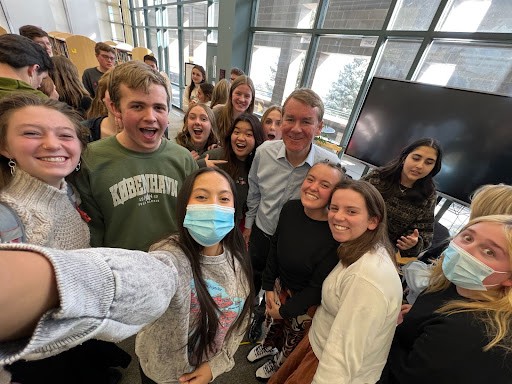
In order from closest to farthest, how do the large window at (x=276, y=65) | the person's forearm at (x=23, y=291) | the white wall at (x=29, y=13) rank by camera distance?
the person's forearm at (x=23, y=291), the large window at (x=276, y=65), the white wall at (x=29, y=13)

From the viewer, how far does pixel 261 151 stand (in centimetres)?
183

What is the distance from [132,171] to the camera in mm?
1199

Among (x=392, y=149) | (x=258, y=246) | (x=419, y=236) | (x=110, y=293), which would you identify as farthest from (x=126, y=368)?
(x=392, y=149)

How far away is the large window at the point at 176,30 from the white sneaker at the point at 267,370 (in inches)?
305

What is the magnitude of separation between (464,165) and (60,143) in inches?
129

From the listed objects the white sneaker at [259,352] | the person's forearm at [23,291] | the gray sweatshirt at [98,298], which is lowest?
the white sneaker at [259,352]

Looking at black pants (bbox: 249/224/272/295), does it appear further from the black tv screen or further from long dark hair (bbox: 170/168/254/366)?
the black tv screen

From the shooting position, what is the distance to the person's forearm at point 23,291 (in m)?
0.27

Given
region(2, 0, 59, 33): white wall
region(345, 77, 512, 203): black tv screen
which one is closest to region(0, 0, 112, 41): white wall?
region(2, 0, 59, 33): white wall

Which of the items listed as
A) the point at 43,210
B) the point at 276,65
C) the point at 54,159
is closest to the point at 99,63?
the point at 276,65

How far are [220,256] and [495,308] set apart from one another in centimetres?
116

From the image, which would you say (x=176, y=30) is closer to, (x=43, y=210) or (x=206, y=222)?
(x=43, y=210)

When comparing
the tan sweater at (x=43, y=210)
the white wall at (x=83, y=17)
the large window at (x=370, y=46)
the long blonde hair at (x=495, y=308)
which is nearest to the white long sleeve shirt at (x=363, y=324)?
the long blonde hair at (x=495, y=308)

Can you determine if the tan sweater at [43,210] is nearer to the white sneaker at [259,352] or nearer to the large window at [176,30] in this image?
the white sneaker at [259,352]
